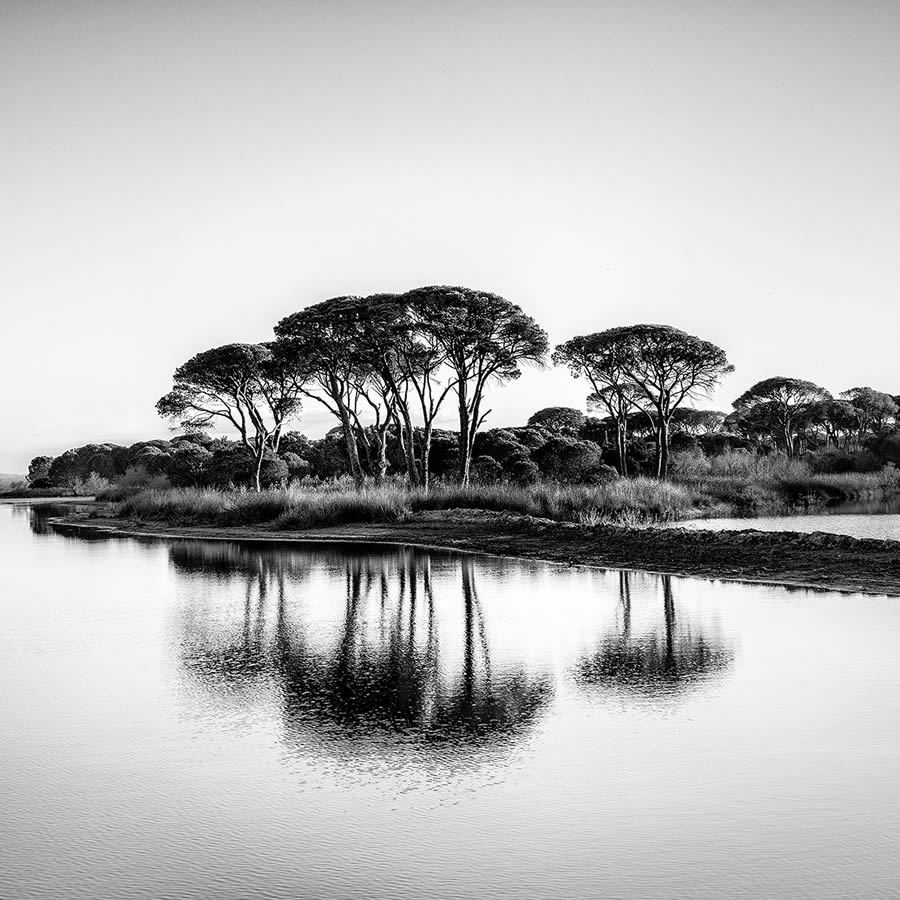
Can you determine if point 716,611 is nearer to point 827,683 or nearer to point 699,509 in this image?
point 827,683

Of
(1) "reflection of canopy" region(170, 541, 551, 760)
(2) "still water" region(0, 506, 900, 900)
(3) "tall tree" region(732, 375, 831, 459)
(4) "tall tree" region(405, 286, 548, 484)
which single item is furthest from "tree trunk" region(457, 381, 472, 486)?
(3) "tall tree" region(732, 375, 831, 459)

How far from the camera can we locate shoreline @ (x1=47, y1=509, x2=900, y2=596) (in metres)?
12.3

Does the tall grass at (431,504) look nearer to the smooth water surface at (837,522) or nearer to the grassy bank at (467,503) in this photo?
the grassy bank at (467,503)

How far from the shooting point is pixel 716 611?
9.73 m

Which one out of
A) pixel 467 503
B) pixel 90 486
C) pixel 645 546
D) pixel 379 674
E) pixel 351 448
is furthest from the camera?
pixel 90 486

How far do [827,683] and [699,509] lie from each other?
25.8m

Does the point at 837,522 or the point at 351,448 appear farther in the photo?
the point at 351,448

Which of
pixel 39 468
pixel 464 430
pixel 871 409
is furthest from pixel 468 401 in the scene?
pixel 39 468

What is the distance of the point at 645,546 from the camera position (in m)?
16.3

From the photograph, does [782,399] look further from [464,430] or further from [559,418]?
[464,430]

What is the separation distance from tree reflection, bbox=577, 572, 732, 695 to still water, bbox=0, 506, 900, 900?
38 millimetres

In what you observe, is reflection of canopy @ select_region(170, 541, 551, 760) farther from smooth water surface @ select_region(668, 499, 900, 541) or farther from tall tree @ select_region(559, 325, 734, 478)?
tall tree @ select_region(559, 325, 734, 478)

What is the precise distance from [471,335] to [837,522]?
15.5 meters

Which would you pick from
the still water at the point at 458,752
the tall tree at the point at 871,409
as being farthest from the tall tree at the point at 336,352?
the tall tree at the point at 871,409
